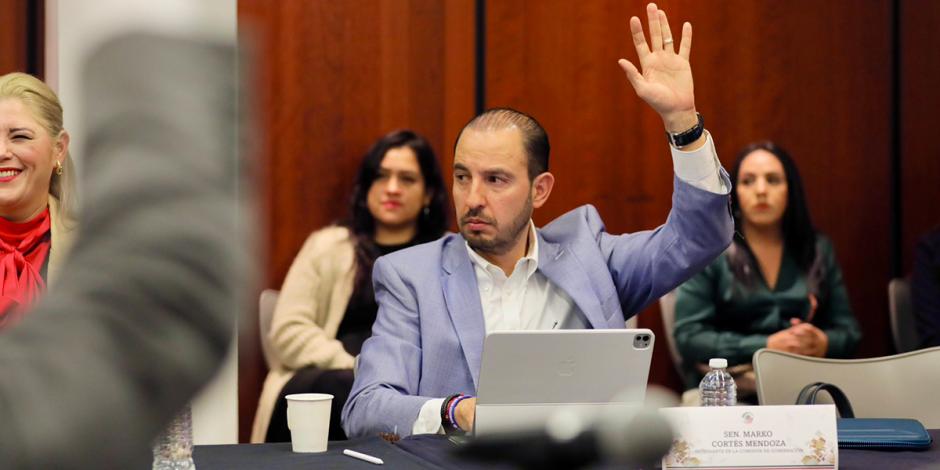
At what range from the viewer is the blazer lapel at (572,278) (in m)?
2.73

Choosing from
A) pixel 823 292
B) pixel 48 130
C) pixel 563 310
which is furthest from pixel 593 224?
pixel 823 292

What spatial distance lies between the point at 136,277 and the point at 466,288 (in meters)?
2.31

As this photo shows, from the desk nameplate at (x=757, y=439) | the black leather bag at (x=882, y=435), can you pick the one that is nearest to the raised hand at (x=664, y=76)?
the black leather bag at (x=882, y=435)

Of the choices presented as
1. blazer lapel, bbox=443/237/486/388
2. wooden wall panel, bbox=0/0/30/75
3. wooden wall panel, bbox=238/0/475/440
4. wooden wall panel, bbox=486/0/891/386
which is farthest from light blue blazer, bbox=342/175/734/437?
wooden wall panel, bbox=0/0/30/75

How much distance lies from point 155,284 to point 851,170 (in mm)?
5323

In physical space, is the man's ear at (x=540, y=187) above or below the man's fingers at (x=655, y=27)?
below

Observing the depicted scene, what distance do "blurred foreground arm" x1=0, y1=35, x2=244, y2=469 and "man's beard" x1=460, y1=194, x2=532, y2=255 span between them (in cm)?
238

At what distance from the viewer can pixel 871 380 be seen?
115 inches

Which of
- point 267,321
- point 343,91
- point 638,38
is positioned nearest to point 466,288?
point 638,38

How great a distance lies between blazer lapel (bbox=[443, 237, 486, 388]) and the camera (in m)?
2.63

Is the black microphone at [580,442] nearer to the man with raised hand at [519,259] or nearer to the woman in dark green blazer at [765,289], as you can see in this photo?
the man with raised hand at [519,259]

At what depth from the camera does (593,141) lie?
508 centimetres

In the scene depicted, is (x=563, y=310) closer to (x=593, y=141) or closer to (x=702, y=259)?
(x=702, y=259)

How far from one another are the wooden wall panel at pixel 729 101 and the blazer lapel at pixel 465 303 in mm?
2193
